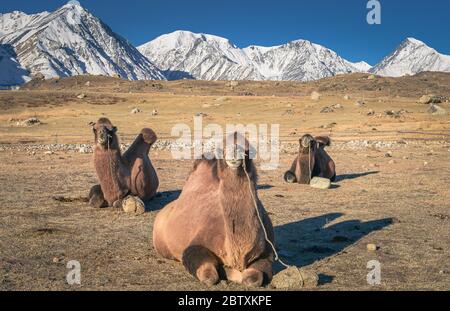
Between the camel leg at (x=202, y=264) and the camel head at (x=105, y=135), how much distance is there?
596 cm

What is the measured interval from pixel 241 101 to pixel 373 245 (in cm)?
6351

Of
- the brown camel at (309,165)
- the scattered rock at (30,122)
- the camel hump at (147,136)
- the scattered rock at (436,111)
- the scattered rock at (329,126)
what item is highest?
the scattered rock at (436,111)

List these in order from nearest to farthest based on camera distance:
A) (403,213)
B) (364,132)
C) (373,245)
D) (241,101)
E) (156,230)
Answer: (156,230)
(373,245)
(403,213)
(364,132)
(241,101)

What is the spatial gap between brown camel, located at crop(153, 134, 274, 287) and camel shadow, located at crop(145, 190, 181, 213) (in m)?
5.38

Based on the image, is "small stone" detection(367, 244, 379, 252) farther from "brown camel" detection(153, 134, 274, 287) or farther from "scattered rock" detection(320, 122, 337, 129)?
"scattered rock" detection(320, 122, 337, 129)

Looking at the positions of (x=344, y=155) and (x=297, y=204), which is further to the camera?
(x=344, y=155)

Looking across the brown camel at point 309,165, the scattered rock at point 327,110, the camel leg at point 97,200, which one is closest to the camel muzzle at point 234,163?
the camel leg at point 97,200

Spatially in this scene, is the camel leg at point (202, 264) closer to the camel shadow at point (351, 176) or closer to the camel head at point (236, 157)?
the camel head at point (236, 157)

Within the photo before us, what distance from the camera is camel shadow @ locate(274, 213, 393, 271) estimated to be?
9055mm

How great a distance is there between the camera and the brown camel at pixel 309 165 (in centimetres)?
1791

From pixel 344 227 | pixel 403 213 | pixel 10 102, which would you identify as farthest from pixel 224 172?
pixel 10 102
